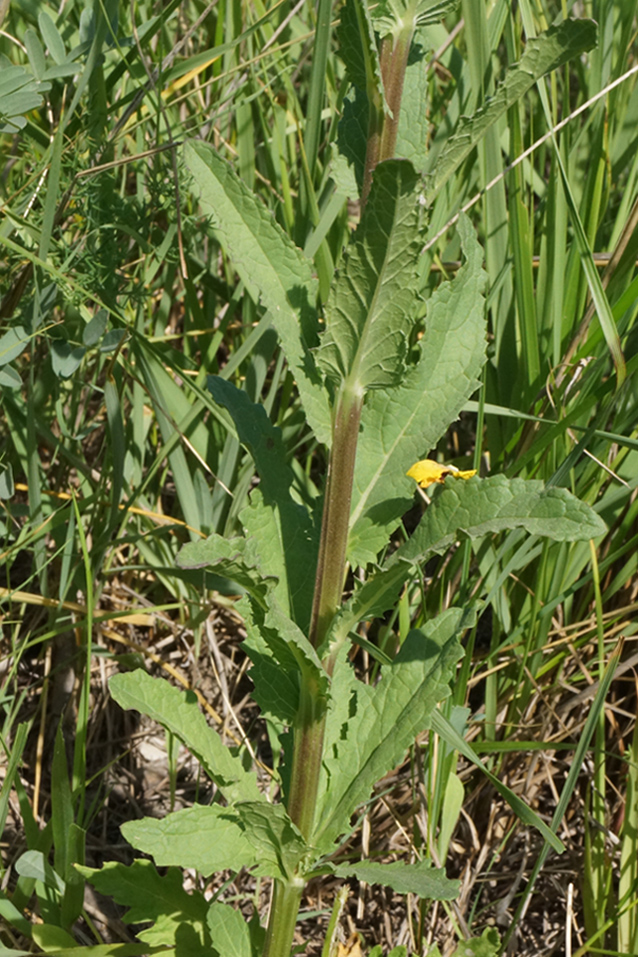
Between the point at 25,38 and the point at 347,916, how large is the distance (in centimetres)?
174

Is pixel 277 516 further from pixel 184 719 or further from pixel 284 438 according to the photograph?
pixel 284 438

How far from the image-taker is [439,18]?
101 centimetres

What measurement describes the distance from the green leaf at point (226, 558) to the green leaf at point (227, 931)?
544 mm

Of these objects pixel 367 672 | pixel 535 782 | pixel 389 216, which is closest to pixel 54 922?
pixel 367 672

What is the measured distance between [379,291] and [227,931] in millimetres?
932

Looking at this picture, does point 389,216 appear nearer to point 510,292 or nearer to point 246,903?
point 510,292

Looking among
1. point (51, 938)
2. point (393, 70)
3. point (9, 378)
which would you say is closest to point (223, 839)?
point (51, 938)

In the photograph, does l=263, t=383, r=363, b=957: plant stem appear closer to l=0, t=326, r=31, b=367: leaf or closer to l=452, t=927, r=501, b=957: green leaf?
l=452, t=927, r=501, b=957: green leaf

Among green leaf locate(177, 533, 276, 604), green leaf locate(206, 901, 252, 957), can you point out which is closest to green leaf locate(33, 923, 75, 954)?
green leaf locate(206, 901, 252, 957)

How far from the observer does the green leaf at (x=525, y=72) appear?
3.03ft

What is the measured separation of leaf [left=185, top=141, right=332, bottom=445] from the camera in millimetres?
1109

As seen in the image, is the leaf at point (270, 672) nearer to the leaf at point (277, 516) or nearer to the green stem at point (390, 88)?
the leaf at point (277, 516)

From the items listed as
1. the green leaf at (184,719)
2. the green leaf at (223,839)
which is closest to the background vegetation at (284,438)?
the green leaf at (184,719)

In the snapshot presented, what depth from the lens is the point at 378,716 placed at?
4.17 feet
